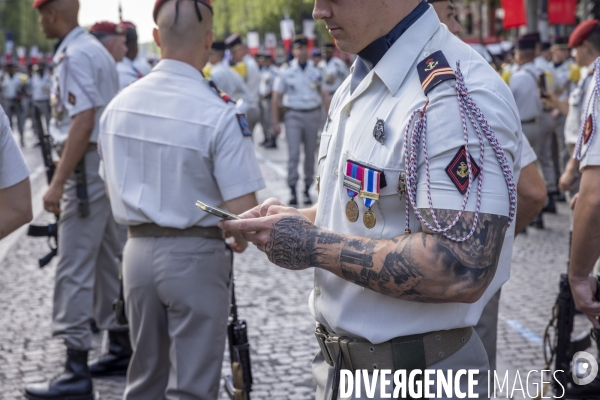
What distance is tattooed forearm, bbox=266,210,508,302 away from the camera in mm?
1896

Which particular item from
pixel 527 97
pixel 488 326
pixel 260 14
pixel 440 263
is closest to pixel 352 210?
pixel 440 263

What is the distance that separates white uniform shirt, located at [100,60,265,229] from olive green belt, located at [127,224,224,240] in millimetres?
41

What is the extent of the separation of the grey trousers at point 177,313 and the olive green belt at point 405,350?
4.74 feet

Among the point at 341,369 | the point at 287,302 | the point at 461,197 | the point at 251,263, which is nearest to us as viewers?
the point at 461,197

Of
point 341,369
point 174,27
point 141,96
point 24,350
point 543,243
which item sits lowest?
point 543,243

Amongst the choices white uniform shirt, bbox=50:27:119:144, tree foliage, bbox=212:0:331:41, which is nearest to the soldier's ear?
white uniform shirt, bbox=50:27:119:144

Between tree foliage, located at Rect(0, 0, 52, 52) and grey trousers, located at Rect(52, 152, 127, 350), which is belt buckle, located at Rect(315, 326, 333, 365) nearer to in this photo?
grey trousers, located at Rect(52, 152, 127, 350)

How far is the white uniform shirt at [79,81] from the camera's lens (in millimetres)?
5102

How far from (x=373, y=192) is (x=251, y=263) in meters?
6.25

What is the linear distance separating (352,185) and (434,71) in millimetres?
339

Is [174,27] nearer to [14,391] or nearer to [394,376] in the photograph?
[394,376]

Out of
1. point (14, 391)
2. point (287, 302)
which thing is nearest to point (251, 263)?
point (287, 302)

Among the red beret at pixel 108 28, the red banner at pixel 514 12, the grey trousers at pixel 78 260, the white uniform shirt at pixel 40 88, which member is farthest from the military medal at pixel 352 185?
the white uniform shirt at pixel 40 88

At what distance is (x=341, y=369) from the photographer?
226 centimetres
